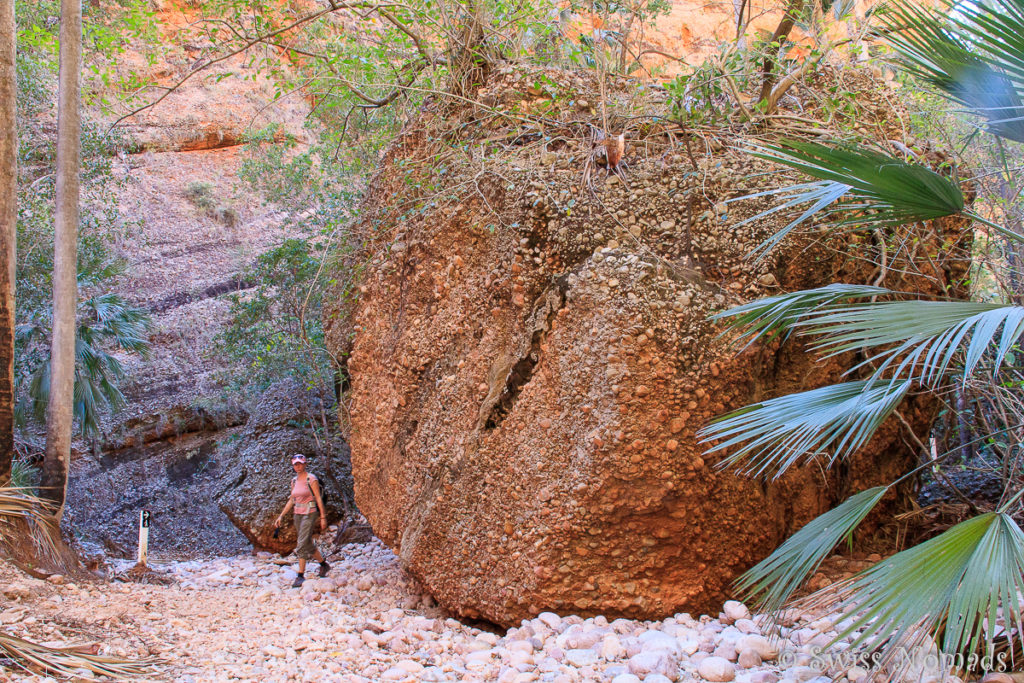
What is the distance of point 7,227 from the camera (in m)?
5.53

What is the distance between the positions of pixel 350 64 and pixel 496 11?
138 cm

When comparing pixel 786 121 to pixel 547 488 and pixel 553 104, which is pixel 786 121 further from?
pixel 547 488

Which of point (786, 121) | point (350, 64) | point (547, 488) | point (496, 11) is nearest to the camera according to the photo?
point (547, 488)

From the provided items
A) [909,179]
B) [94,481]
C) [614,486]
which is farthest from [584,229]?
[94,481]

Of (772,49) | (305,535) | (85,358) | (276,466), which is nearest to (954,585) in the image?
(772,49)

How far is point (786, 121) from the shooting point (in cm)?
490

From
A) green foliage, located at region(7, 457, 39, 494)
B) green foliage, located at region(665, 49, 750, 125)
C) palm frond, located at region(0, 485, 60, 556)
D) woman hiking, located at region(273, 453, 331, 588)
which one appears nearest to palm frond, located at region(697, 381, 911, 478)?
green foliage, located at region(665, 49, 750, 125)

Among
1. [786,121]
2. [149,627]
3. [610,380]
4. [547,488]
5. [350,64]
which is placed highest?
[350,64]

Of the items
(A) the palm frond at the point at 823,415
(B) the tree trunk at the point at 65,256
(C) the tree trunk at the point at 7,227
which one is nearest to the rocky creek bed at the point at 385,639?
(A) the palm frond at the point at 823,415

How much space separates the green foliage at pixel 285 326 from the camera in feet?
30.1

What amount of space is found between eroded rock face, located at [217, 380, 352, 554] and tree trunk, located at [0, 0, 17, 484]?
9.78ft

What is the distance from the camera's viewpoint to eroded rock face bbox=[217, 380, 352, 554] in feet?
26.4

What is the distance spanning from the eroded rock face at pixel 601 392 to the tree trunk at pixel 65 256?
312 cm

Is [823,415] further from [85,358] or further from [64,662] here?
[85,358]
